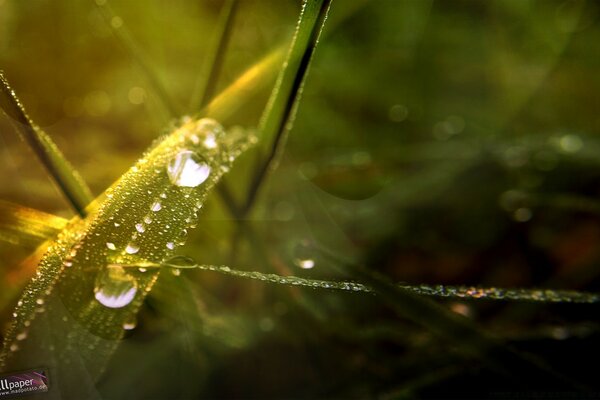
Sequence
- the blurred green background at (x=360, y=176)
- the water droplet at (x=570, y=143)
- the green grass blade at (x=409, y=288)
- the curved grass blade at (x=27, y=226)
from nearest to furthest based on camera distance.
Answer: the green grass blade at (x=409, y=288) < the curved grass blade at (x=27, y=226) < the blurred green background at (x=360, y=176) < the water droplet at (x=570, y=143)

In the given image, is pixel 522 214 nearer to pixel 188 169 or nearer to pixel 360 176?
pixel 360 176

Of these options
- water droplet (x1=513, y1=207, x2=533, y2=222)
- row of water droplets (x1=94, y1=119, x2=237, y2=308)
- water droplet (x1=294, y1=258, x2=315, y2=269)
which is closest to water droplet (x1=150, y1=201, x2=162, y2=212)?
row of water droplets (x1=94, y1=119, x2=237, y2=308)

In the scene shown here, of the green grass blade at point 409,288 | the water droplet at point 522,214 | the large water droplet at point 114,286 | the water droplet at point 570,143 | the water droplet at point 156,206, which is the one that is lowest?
the green grass blade at point 409,288

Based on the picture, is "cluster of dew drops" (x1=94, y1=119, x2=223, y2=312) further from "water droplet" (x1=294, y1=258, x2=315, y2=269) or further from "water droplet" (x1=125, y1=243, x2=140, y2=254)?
"water droplet" (x1=294, y1=258, x2=315, y2=269)

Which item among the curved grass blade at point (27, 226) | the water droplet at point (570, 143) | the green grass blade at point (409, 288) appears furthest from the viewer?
the water droplet at point (570, 143)

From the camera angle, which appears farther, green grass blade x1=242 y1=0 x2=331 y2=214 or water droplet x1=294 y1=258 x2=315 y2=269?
water droplet x1=294 y1=258 x2=315 y2=269

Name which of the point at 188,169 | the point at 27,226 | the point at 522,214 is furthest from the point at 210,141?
the point at 522,214

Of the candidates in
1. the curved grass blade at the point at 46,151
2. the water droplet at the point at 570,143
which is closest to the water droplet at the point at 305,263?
the curved grass blade at the point at 46,151

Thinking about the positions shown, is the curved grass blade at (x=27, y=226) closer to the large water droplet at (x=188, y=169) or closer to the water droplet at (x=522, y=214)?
the large water droplet at (x=188, y=169)

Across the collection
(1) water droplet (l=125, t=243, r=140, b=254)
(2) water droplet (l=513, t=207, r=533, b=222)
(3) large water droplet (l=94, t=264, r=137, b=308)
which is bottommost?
(3) large water droplet (l=94, t=264, r=137, b=308)
